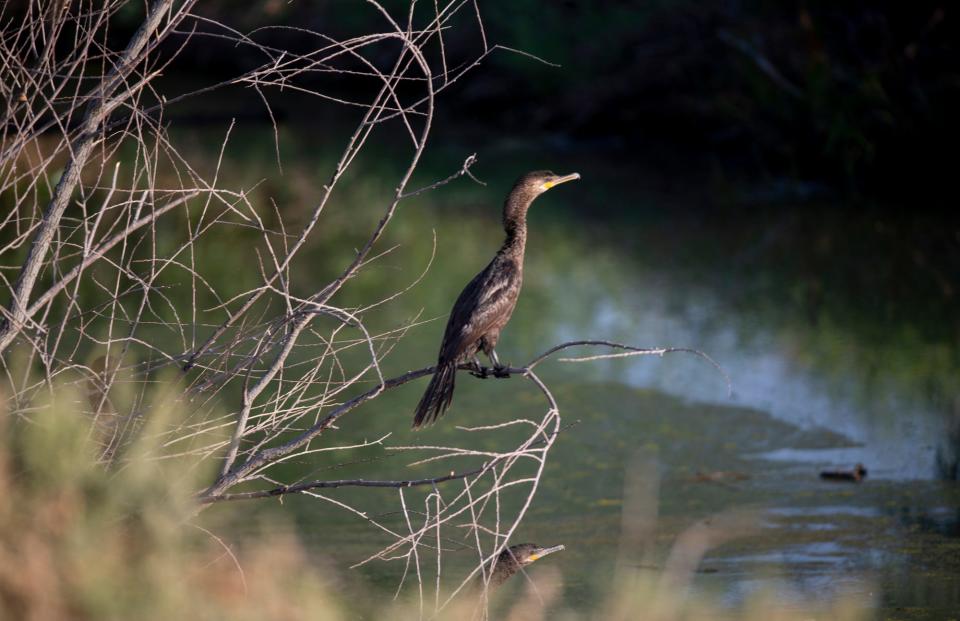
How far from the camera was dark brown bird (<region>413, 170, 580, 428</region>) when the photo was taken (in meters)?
3.65

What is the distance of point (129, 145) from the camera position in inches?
541

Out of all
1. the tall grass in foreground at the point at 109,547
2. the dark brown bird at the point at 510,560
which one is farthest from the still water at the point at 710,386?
the tall grass in foreground at the point at 109,547

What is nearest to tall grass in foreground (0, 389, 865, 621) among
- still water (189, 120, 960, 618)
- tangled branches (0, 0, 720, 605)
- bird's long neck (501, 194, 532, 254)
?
tangled branches (0, 0, 720, 605)

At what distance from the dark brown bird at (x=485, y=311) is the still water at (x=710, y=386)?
102 cm

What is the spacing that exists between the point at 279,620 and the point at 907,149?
370 inches

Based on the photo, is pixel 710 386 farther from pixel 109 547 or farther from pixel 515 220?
pixel 109 547

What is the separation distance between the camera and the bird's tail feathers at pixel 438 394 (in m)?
3.61

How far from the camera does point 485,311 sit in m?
3.75

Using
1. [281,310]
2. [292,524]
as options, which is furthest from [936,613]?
[281,310]

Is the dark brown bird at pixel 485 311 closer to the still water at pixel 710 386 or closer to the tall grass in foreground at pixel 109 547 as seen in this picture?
the tall grass in foreground at pixel 109 547

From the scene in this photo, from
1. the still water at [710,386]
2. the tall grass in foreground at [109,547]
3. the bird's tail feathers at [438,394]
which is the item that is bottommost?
the still water at [710,386]

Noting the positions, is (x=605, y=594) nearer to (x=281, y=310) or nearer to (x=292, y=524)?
(x=292, y=524)

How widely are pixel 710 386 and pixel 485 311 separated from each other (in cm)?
330

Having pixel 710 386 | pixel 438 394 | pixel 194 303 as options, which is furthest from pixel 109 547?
pixel 710 386
